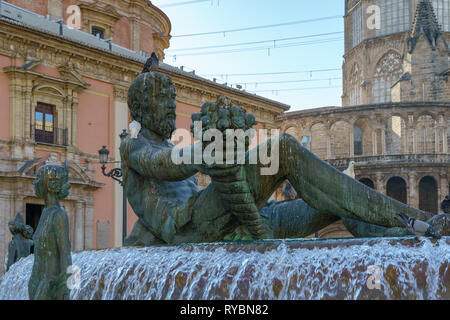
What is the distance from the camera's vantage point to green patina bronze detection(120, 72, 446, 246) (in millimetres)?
3359

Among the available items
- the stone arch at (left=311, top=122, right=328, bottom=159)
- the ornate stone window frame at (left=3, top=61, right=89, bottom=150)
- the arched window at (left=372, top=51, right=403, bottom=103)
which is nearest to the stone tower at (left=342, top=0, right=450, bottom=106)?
the arched window at (left=372, top=51, right=403, bottom=103)

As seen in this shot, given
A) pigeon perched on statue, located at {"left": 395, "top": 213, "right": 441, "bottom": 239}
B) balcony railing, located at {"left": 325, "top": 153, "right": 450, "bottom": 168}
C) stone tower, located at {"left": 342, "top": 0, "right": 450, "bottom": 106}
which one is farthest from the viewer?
stone tower, located at {"left": 342, "top": 0, "right": 450, "bottom": 106}

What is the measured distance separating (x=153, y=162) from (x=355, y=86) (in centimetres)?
5684

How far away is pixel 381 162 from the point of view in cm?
3875

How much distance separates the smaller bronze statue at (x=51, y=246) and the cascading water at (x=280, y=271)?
0.36 m

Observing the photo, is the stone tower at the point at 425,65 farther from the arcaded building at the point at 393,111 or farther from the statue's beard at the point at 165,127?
the statue's beard at the point at 165,127

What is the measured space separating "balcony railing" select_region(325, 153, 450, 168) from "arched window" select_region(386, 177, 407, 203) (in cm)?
151

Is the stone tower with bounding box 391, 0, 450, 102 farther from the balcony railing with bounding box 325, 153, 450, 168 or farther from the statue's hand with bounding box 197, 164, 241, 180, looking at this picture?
the statue's hand with bounding box 197, 164, 241, 180

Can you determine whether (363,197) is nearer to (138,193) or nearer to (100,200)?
(138,193)

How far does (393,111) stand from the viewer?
134 ft

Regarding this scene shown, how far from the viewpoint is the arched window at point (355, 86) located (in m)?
58.5

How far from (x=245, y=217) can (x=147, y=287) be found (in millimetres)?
591

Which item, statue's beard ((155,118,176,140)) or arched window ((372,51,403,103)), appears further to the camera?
arched window ((372,51,403,103))
